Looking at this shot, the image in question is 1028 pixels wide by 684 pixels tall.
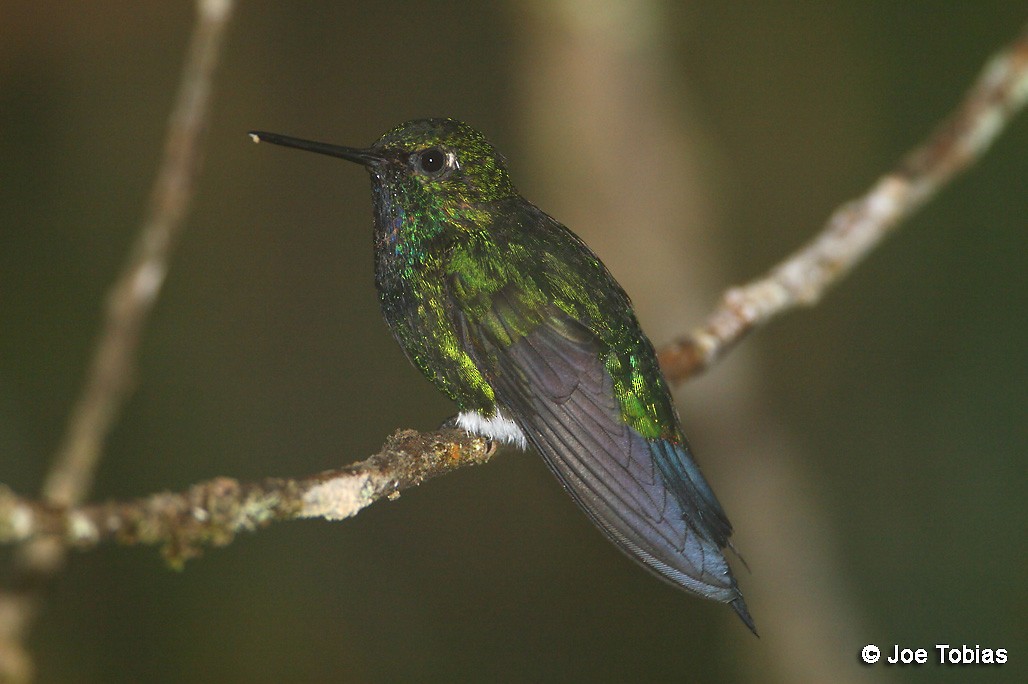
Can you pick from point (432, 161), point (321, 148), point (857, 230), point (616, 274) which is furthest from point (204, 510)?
point (616, 274)

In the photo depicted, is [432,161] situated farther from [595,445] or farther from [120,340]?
[120,340]

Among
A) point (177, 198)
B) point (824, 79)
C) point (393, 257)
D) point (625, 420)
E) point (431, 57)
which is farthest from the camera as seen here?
point (431, 57)

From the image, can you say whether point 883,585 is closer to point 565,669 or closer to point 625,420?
point 565,669

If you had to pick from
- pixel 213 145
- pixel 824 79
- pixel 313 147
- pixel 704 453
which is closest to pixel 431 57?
pixel 213 145

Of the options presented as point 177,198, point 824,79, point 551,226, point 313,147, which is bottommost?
point 177,198

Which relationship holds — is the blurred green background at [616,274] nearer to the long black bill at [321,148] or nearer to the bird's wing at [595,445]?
the bird's wing at [595,445]

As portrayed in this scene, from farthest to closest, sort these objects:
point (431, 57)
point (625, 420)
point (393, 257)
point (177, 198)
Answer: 1. point (431, 57)
2. point (393, 257)
3. point (625, 420)
4. point (177, 198)

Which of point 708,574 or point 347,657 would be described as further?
point 347,657
